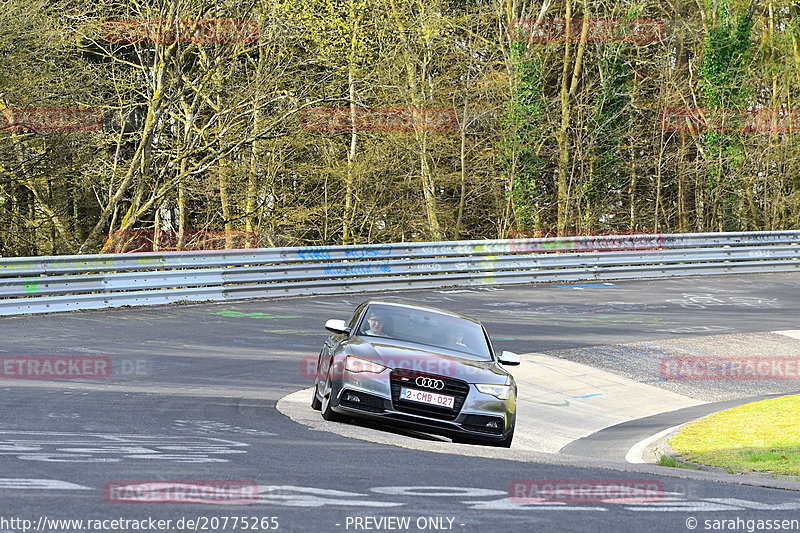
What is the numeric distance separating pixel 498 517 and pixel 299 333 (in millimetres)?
11872

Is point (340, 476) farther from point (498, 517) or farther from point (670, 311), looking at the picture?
point (670, 311)

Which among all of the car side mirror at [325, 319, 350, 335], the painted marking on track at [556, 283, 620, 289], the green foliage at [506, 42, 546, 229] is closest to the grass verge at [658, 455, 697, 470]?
the car side mirror at [325, 319, 350, 335]

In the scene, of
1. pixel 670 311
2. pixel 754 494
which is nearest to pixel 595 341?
pixel 670 311

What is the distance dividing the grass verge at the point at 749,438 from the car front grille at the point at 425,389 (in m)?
2.36

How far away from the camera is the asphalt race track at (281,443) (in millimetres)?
5477

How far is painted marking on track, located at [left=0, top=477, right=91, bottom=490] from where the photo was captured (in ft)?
18.8

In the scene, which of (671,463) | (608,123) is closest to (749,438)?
(671,463)

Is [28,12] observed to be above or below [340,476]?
above

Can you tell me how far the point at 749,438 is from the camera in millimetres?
11555

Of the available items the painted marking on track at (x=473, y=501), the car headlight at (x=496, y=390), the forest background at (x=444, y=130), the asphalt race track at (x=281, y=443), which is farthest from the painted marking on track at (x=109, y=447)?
the forest background at (x=444, y=130)

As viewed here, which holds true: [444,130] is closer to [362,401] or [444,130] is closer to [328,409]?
[328,409]

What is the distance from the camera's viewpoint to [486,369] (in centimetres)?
1008

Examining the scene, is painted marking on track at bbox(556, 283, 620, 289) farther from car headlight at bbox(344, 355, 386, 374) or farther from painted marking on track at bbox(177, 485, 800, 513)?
painted marking on track at bbox(177, 485, 800, 513)

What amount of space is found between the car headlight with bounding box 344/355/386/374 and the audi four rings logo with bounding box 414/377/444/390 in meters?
0.34
